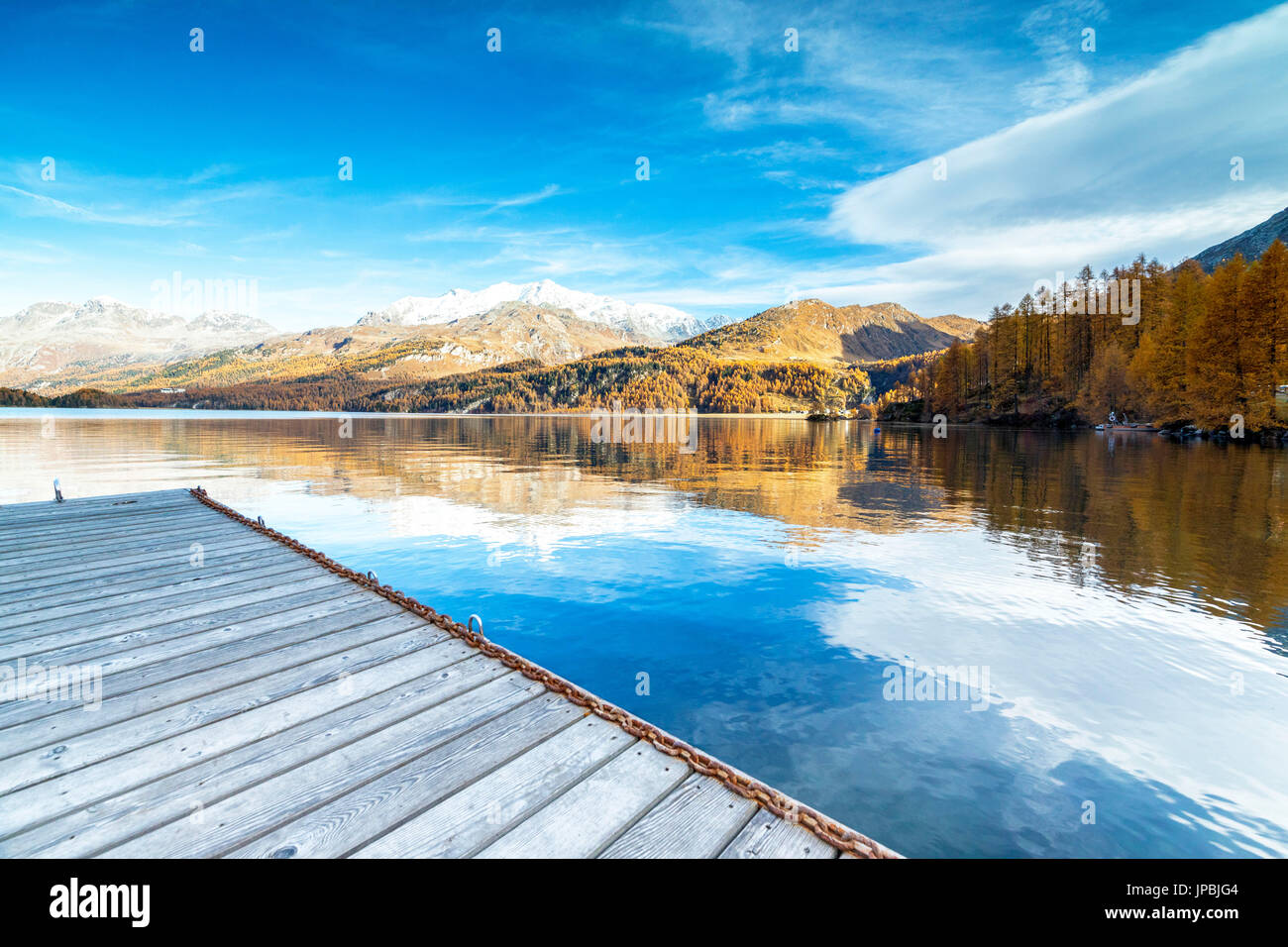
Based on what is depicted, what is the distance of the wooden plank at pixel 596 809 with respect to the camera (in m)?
4.10

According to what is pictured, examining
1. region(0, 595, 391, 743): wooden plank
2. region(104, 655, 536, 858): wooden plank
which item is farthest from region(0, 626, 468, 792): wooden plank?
region(104, 655, 536, 858): wooden plank

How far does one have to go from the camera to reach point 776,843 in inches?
164

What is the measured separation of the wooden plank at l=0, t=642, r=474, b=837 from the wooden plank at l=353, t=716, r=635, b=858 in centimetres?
234

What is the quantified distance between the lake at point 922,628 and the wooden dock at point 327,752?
3261 mm

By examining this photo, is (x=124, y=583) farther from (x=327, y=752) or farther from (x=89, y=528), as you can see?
(x=327, y=752)

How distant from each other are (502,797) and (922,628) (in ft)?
35.6

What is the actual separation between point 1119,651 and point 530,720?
11929 millimetres

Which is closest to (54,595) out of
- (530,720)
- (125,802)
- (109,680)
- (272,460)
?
(109,680)

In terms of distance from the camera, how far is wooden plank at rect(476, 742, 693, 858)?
4098mm

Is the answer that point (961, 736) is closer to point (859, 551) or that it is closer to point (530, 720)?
point (530, 720)

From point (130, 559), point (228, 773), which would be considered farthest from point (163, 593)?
point (228, 773)

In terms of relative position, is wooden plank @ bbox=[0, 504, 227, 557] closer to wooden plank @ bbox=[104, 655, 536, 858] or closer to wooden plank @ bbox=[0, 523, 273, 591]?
wooden plank @ bbox=[0, 523, 273, 591]
